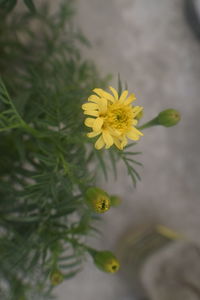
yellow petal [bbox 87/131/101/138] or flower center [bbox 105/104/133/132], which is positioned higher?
flower center [bbox 105/104/133/132]

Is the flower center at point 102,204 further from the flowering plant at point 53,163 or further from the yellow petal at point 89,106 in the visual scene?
the yellow petal at point 89,106

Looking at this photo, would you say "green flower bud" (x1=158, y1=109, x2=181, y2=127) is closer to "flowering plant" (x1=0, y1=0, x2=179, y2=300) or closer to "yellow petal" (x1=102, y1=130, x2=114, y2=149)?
"flowering plant" (x1=0, y1=0, x2=179, y2=300)

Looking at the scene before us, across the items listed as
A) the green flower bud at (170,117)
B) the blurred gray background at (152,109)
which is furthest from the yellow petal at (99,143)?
the blurred gray background at (152,109)

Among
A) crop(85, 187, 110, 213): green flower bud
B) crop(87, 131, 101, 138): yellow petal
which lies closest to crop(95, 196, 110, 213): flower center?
crop(85, 187, 110, 213): green flower bud

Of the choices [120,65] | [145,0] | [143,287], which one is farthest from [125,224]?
[145,0]

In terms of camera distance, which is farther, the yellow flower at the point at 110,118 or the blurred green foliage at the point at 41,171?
the blurred green foliage at the point at 41,171
